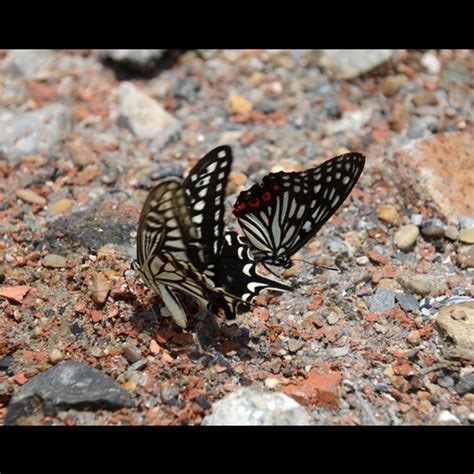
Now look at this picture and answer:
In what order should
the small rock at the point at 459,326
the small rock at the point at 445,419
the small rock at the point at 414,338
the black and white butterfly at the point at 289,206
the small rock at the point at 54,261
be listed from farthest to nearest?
the small rock at the point at 54,261, the black and white butterfly at the point at 289,206, the small rock at the point at 414,338, the small rock at the point at 459,326, the small rock at the point at 445,419

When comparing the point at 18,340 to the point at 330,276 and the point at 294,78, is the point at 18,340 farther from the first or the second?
the point at 294,78

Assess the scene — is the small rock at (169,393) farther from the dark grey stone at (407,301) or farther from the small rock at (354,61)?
the small rock at (354,61)

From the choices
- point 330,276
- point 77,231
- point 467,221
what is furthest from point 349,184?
point 77,231

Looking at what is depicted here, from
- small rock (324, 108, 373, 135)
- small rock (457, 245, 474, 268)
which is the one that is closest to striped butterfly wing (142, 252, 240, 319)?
small rock (457, 245, 474, 268)

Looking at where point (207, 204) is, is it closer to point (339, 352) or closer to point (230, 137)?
point (339, 352)

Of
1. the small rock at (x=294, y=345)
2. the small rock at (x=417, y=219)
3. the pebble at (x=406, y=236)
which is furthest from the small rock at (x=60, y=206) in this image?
the small rock at (x=417, y=219)

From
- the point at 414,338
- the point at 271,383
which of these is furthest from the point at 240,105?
the point at 271,383
